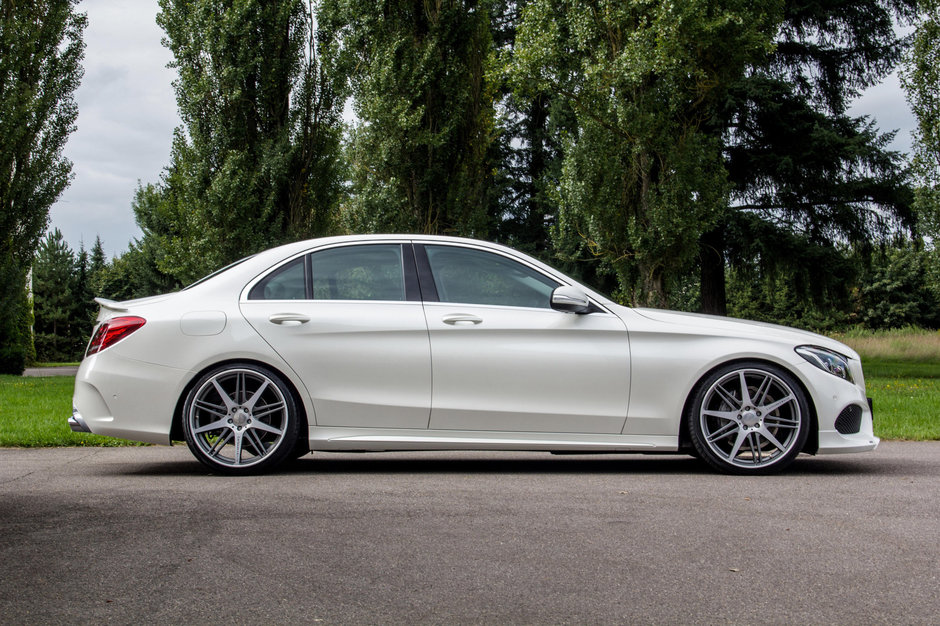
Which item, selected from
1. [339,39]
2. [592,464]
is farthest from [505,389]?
[339,39]

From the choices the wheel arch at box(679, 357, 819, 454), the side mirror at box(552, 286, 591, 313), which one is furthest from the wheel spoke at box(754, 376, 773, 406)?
the side mirror at box(552, 286, 591, 313)

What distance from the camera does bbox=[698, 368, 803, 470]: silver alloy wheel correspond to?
6328 millimetres

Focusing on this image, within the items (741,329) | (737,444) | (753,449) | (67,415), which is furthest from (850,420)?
(67,415)

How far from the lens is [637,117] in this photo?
1777cm

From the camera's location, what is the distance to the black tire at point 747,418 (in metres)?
6.32

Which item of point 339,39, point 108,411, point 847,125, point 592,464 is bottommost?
point 592,464

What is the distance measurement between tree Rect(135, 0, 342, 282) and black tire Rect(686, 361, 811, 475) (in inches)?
566

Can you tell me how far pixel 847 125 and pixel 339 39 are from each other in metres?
13.1

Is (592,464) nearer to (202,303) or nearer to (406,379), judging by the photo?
(406,379)

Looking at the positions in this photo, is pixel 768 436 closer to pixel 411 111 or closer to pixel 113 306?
pixel 113 306

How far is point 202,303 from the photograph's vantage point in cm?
647

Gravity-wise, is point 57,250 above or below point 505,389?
above

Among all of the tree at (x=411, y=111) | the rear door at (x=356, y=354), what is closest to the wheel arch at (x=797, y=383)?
the rear door at (x=356, y=354)

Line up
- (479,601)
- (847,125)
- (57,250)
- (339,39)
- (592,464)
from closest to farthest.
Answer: (479,601)
(592,464)
(339,39)
(847,125)
(57,250)
